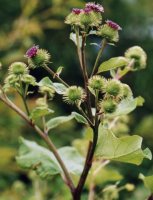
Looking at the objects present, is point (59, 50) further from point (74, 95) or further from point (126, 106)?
point (74, 95)

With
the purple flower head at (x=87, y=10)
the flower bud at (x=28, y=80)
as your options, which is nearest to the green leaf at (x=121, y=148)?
the flower bud at (x=28, y=80)

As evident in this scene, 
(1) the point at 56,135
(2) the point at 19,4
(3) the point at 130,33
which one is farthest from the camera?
(3) the point at 130,33

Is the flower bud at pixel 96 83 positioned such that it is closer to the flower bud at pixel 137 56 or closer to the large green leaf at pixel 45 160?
the flower bud at pixel 137 56

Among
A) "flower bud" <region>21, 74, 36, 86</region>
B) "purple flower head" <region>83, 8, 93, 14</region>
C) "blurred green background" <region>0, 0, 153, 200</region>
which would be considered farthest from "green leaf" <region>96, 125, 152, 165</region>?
"blurred green background" <region>0, 0, 153, 200</region>

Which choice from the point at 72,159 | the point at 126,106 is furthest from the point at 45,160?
the point at 126,106

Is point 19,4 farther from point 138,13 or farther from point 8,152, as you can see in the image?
point 8,152

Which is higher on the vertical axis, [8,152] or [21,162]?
[21,162]

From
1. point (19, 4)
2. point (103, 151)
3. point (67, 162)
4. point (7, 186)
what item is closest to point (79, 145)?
point (67, 162)
